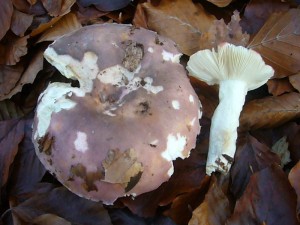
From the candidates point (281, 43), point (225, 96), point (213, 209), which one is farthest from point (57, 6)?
point (213, 209)

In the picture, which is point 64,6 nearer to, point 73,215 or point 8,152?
point 8,152

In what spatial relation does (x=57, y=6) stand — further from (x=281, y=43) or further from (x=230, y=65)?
(x=281, y=43)

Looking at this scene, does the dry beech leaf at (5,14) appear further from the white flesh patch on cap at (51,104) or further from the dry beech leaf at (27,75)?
the white flesh patch on cap at (51,104)

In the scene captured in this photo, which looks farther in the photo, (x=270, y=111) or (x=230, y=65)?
(x=270, y=111)

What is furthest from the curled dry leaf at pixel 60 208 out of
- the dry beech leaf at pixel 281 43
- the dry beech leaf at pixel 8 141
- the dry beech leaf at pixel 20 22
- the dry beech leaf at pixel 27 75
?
the dry beech leaf at pixel 281 43

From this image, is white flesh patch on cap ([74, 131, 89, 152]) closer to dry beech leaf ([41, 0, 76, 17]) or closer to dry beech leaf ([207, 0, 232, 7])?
dry beech leaf ([41, 0, 76, 17])

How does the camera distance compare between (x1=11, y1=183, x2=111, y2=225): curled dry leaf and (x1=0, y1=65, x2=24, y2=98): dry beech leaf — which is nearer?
(x1=11, y1=183, x2=111, y2=225): curled dry leaf

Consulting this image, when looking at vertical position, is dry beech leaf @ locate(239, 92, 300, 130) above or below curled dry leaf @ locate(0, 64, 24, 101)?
below

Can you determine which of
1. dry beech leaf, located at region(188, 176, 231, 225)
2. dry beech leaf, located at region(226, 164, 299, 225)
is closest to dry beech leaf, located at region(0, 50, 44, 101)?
Result: dry beech leaf, located at region(188, 176, 231, 225)
